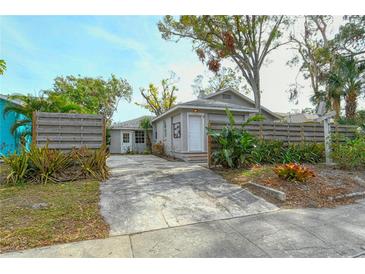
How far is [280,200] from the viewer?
465cm

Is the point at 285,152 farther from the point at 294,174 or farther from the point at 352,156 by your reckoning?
the point at 294,174

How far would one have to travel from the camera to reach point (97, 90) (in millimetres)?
25641

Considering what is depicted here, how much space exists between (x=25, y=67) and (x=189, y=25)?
8.65m

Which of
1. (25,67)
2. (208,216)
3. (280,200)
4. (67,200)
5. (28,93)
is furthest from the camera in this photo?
(28,93)

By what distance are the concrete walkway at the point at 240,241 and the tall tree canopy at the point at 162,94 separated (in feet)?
75.3

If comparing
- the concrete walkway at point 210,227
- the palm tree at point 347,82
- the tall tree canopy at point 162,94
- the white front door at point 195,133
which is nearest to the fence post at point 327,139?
the concrete walkway at point 210,227

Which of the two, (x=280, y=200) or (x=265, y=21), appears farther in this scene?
(x=265, y=21)

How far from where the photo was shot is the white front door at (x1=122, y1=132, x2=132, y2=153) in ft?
65.8

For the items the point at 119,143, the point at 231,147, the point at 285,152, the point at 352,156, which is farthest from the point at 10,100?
the point at 352,156

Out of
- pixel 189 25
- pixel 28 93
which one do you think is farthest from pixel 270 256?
pixel 189 25

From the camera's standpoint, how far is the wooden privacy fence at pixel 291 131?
A: 854cm

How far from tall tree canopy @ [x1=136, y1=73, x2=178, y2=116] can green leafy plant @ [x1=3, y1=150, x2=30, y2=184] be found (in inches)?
810

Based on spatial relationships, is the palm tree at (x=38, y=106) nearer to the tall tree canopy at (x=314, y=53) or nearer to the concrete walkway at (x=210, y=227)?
the concrete walkway at (x=210, y=227)
